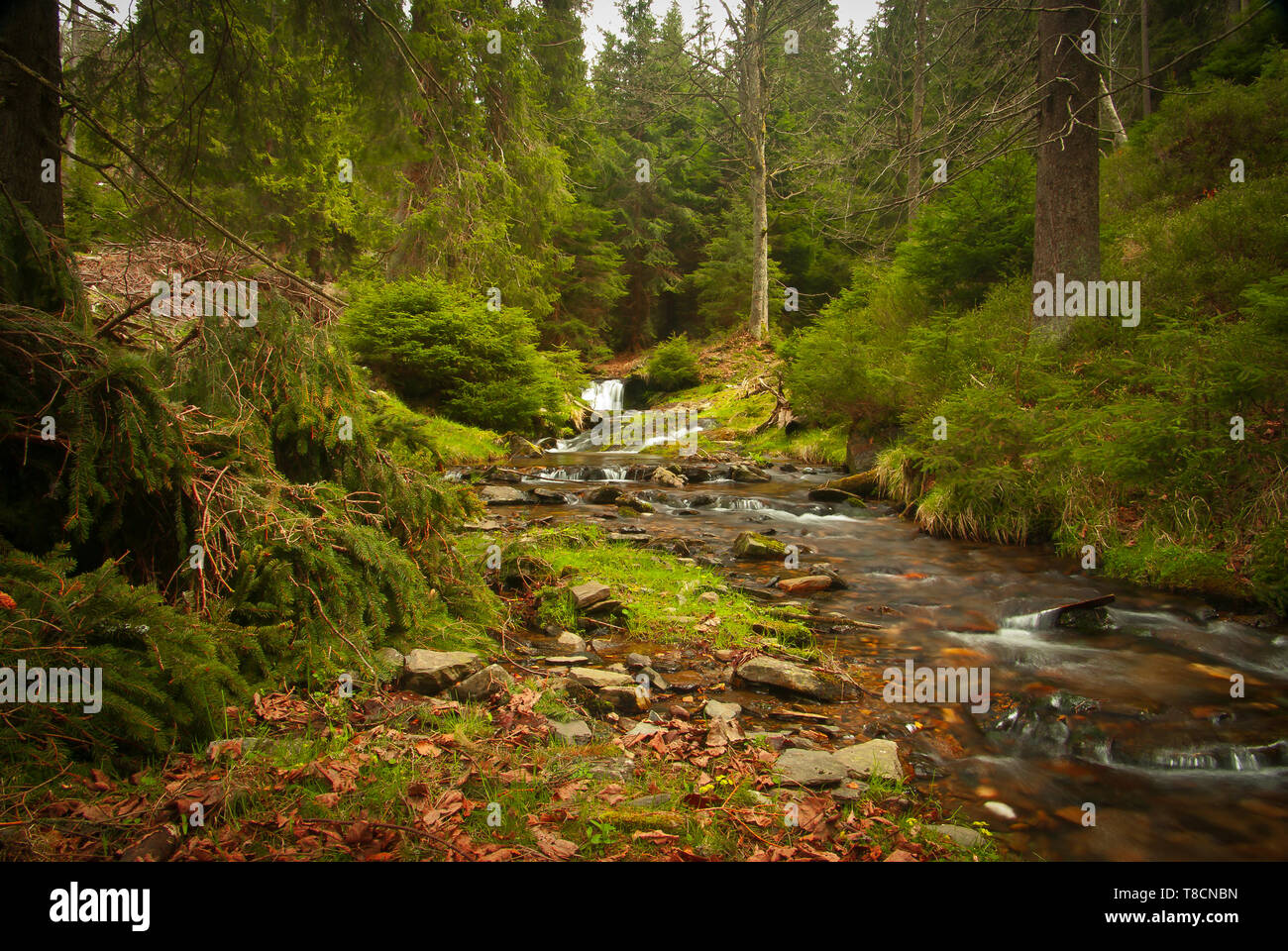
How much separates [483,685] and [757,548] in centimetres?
448

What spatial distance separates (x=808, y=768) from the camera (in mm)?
2898

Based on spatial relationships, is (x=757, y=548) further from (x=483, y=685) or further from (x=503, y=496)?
(x=503, y=496)

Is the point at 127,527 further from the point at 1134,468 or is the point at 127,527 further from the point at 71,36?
the point at 1134,468

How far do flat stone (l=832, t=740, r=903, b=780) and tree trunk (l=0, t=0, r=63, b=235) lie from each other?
505cm

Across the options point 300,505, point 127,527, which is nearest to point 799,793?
point 300,505

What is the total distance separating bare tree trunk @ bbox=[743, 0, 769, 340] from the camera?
76.1 feet

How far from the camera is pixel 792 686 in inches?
152

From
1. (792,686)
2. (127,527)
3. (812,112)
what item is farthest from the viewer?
(812,112)

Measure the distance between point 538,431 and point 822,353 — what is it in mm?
8424

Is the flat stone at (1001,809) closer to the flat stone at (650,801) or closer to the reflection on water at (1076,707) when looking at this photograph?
the reflection on water at (1076,707)

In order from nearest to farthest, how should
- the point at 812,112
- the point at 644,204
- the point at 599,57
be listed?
the point at 812,112
the point at 644,204
the point at 599,57

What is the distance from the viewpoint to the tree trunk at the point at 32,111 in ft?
11.3

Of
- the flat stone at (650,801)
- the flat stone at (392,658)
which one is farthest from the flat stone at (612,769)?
the flat stone at (392,658)

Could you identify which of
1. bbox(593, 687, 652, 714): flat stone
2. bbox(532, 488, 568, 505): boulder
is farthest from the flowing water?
bbox(532, 488, 568, 505): boulder
